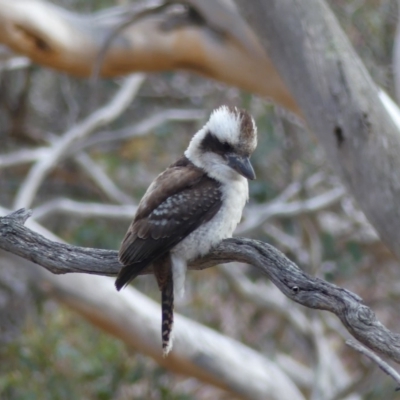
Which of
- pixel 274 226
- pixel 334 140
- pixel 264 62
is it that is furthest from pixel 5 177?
pixel 334 140

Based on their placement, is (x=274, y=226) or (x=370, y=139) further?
(x=274, y=226)

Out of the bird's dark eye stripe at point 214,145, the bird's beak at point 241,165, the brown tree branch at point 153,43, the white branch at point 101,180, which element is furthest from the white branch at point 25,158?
the bird's beak at point 241,165

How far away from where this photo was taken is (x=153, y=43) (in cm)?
414

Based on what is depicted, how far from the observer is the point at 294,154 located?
5.53m

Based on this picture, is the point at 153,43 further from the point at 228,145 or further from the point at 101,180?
the point at 228,145

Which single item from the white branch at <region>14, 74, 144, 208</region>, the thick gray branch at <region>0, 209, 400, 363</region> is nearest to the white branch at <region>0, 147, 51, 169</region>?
the white branch at <region>14, 74, 144, 208</region>

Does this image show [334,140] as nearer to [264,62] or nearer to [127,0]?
[264,62]

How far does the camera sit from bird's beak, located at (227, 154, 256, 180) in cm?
237

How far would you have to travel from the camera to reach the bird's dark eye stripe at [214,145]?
2.47 metres

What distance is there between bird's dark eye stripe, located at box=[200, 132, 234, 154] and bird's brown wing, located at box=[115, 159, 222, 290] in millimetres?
81

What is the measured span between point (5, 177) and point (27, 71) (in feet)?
2.50

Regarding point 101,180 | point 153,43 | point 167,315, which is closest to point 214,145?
point 167,315

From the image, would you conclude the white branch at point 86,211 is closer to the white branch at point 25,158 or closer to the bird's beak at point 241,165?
the white branch at point 25,158

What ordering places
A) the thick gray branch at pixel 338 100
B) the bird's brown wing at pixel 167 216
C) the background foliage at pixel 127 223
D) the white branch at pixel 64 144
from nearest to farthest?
1. the bird's brown wing at pixel 167 216
2. the thick gray branch at pixel 338 100
3. the background foliage at pixel 127 223
4. the white branch at pixel 64 144
